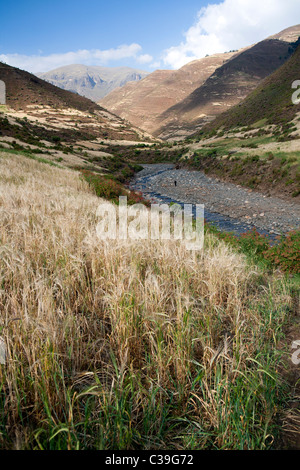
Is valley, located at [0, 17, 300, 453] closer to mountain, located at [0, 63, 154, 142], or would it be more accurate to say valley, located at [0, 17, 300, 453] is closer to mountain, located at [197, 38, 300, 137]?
mountain, located at [197, 38, 300, 137]

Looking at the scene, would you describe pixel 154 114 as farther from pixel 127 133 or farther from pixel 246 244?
pixel 246 244

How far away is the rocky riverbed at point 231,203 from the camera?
1448 centimetres

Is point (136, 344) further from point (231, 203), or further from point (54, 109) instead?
point (54, 109)

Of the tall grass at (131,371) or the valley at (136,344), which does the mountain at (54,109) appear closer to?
the valley at (136,344)

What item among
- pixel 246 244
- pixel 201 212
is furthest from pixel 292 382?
pixel 201 212

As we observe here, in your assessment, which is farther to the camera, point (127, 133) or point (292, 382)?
point (127, 133)

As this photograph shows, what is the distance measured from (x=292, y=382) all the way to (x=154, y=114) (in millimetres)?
209758

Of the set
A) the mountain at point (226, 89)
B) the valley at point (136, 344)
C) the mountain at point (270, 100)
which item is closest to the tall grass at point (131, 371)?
the valley at point (136, 344)

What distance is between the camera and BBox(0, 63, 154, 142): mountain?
7119 cm

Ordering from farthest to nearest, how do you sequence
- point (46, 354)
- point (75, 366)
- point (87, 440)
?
point (75, 366), point (46, 354), point (87, 440)

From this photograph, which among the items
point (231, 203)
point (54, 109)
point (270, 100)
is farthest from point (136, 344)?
point (54, 109)

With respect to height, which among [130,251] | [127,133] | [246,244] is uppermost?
[127,133]

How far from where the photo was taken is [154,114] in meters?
190

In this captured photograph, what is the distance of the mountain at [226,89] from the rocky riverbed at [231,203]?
382ft
